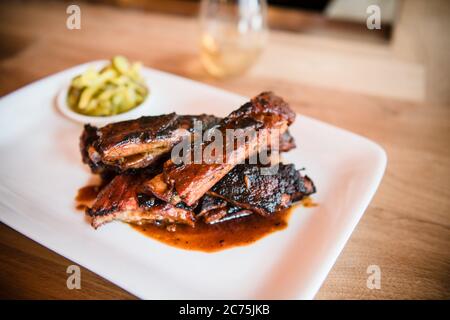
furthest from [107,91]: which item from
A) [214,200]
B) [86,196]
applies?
[214,200]

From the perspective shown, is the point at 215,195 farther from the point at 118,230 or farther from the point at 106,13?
the point at 106,13

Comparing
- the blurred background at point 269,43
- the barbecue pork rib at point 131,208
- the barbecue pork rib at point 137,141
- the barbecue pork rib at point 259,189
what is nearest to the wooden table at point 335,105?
the blurred background at point 269,43

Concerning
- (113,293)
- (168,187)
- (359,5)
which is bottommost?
(113,293)

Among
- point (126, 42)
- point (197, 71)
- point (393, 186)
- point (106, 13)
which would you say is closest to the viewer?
point (393, 186)

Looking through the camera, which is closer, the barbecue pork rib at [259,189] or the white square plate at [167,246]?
the white square plate at [167,246]

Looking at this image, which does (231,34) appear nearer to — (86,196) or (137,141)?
(137,141)

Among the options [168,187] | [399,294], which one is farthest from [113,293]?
[399,294]

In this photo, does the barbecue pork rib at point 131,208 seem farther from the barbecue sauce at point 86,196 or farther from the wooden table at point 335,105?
the wooden table at point 335,105
